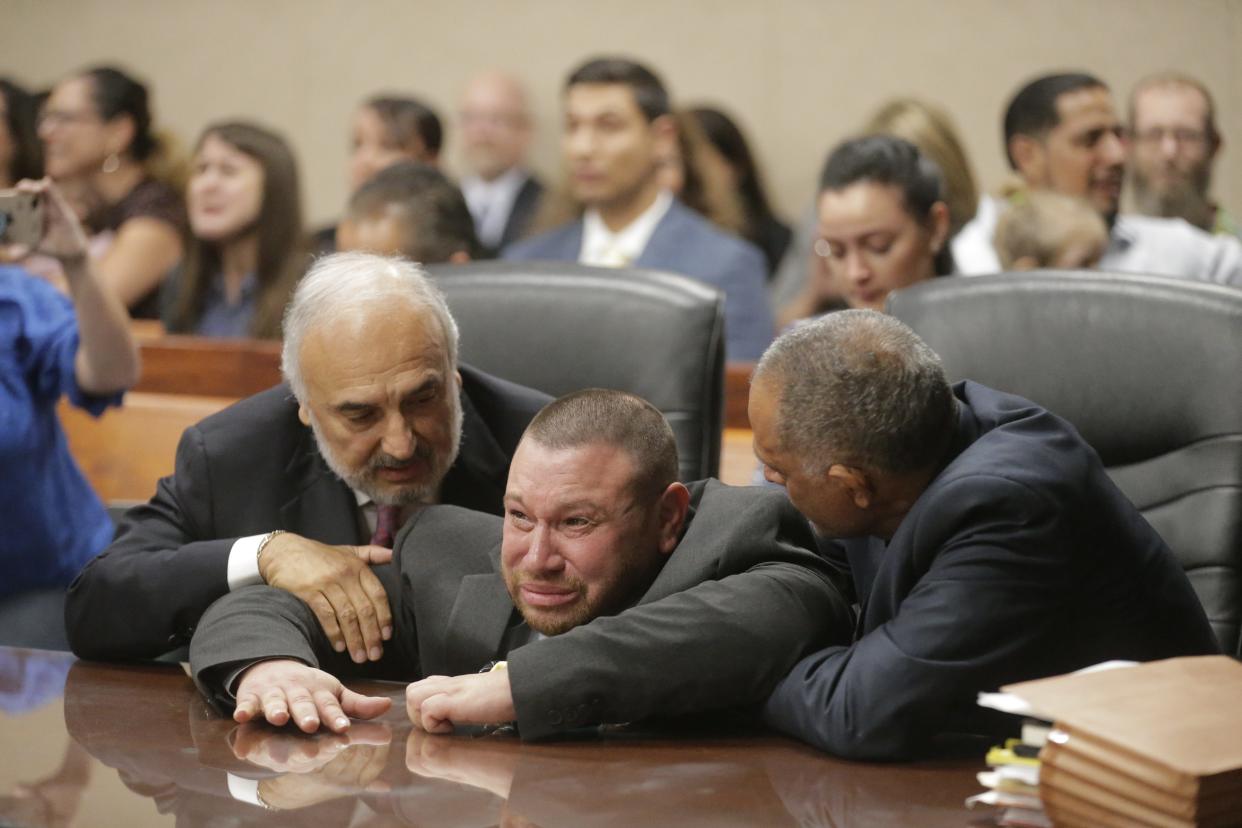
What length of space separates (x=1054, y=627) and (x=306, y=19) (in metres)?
6.21

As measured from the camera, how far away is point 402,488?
2260 mm

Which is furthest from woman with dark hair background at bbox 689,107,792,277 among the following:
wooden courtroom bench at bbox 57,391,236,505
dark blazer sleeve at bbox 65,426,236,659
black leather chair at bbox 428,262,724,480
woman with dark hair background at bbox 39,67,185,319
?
dark blazer sleeve at bbox 65,426,236,659

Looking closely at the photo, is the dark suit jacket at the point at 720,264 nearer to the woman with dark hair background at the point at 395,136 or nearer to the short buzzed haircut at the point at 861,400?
the woman with dark hair background at the point at 395,136

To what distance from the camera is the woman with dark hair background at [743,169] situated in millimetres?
5793

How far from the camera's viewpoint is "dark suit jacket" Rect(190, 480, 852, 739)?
1.71 meters

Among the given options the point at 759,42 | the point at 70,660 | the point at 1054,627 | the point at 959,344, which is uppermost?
the point at 759,42

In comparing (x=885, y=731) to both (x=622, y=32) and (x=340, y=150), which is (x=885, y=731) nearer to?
(x=622, y=32)

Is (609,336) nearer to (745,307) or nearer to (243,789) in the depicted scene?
(243,789)

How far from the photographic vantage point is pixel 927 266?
3.14 m

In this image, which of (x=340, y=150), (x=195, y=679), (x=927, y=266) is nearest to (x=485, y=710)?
(x=195, y=679)

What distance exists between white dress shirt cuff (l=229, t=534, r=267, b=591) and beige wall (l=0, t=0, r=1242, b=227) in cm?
455

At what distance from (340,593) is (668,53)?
499 cm

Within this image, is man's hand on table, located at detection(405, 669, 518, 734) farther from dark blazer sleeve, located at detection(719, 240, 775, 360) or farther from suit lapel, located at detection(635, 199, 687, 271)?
suit lapel, located at detection(635, 199, 687, 271)

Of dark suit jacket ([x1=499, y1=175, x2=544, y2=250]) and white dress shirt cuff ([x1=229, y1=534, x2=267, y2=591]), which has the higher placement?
dark suit jacket ([x1=499, y1=175, x2=544, y2=250])
